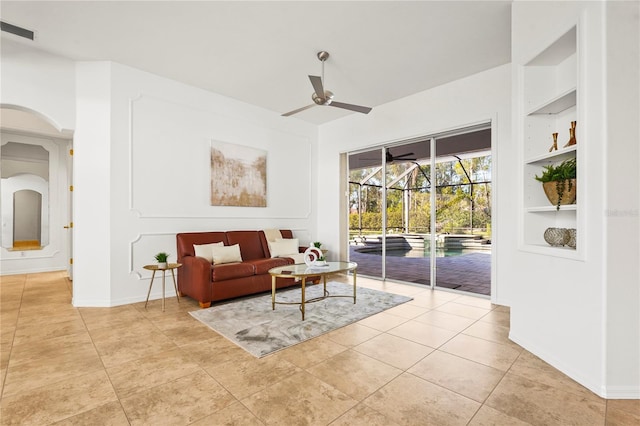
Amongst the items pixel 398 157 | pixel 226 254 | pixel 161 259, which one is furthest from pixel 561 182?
pixel 161 259

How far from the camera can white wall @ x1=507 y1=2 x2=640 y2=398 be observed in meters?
1.95

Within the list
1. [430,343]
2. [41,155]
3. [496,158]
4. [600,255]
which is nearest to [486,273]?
[496,158]

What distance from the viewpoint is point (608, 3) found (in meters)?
1.99

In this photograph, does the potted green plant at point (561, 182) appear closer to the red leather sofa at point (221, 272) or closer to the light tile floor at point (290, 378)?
the light tile floor at point (290, 378)

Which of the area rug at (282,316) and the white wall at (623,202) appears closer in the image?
the white wall at (623,202)

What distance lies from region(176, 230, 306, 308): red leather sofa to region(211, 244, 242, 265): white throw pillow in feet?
0.48

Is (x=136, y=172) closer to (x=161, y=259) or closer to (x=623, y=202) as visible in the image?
(x=161, y=259)

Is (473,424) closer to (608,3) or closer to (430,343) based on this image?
(430,343)

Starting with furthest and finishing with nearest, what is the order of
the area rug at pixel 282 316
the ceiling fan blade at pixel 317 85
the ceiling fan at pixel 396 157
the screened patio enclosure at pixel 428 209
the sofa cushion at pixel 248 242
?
the ceiling fan at pixel 396 157, the sofa cushion at pixel 248 242, the screened patio enclosure at pixel 428 209, the ceiling fan blade at pixel 317 85, the area rug at pixel 282 316

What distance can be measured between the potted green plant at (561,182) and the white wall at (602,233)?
17cm

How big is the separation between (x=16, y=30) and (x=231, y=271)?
3.43 m

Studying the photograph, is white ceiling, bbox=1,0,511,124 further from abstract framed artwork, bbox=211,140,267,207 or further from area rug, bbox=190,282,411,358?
area rug, bbox=190,282,411,358

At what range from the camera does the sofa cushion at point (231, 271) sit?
386 cm

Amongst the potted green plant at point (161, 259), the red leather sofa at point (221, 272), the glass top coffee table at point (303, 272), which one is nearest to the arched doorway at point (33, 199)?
the red leather sofa at point (221, 272)
